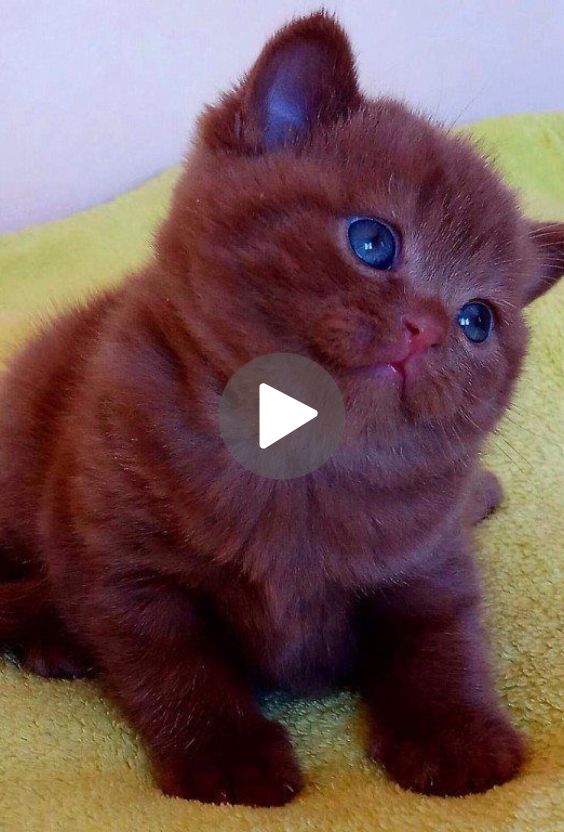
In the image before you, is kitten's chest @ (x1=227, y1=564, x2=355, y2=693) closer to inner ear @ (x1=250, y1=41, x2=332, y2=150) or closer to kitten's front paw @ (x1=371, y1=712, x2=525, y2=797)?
kitten's front paw @ (x1=371, y1=712, x2=525, y2=797)

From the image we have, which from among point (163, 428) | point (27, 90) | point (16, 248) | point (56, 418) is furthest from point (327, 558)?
point (27, 90)

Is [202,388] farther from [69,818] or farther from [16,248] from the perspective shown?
[16,248]

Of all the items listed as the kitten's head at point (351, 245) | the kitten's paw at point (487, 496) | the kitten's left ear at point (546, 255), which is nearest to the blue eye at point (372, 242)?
the kitten's head at point (351, 245)

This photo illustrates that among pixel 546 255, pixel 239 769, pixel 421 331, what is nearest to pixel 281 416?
pixel 421 331

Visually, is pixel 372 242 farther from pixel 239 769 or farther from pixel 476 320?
pixel 239 769

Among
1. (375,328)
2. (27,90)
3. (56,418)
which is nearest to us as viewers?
(375,328)

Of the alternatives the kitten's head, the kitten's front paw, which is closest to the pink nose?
the kitten's head

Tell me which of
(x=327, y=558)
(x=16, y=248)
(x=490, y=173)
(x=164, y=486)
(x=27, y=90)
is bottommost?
(x=327, y=558)

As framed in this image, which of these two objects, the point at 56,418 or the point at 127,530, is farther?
the point at 56,418
